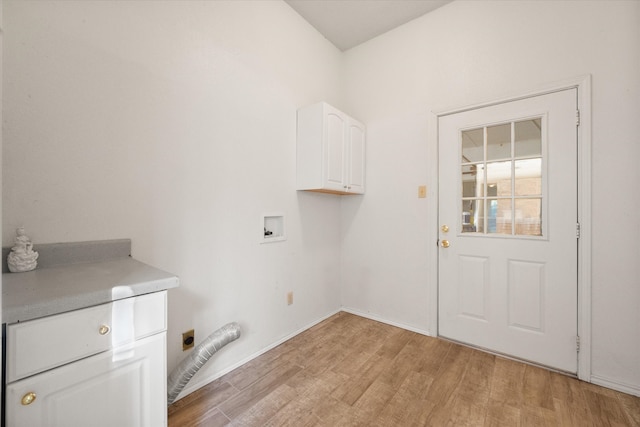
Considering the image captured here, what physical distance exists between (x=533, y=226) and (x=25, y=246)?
3.02 meters

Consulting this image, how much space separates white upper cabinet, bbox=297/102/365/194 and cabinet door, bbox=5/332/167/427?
1.67 m

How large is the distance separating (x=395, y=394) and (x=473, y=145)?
6.65ft

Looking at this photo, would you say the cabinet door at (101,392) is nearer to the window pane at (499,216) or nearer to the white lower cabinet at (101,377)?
the white lower cabinet at (101,377)

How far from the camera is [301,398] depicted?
64.8 inches

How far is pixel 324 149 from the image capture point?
2.34 metres

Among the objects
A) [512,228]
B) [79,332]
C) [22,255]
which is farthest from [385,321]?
[22,255]

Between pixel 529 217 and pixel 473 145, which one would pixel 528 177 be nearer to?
pixel 529 217

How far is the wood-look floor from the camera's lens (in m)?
1.49

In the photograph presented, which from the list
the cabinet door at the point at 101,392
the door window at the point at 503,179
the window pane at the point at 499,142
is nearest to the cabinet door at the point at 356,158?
the door window at the point at 503,179

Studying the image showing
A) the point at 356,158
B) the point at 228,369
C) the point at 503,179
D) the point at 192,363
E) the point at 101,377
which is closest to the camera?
the point at 101,377

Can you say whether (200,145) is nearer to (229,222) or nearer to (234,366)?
(229,222)

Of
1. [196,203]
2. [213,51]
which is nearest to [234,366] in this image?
[196,203]

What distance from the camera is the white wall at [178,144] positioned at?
1.22m

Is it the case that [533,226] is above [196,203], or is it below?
below
